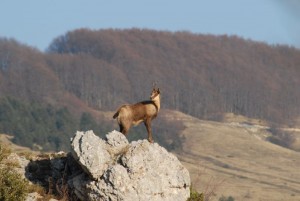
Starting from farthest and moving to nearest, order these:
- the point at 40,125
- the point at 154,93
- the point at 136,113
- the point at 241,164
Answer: the point at 40,125 → the point at 241,164 → the point at 154,93 → the point at 136,113

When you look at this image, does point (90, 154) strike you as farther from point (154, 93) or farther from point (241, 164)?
point (241, 164)

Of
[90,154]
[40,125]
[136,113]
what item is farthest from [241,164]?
[90,154]

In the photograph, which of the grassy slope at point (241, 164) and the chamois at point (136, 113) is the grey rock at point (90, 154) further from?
the grassy slope at point (241, 164)

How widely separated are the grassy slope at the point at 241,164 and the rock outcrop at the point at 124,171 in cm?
8713

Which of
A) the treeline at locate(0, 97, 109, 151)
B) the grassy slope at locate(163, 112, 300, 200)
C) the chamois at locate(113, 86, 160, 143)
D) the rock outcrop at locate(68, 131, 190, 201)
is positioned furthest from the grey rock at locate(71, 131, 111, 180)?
the treeline at locate(0, 97, 109, 151)

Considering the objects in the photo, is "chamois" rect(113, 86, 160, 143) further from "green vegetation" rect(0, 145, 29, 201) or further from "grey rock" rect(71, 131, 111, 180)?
"green vegetation" rect(0, 145, 29, 201)

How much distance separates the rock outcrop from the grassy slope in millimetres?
87126

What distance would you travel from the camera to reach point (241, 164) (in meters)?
166

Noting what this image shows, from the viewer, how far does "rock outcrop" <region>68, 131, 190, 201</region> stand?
2712cm

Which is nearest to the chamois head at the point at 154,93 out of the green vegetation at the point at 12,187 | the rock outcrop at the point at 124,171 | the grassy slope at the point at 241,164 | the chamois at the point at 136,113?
the chamois at the point at 136,113

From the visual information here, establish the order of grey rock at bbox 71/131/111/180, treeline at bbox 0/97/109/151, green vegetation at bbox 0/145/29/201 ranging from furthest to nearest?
treeline at bbox 0/97/109/151, green vegetation at bbox 0/145/29/201, grey rock at bbox 71/131/111/180

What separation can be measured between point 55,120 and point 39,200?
158 m

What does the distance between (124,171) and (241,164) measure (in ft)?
460

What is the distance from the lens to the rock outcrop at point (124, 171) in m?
27.1
